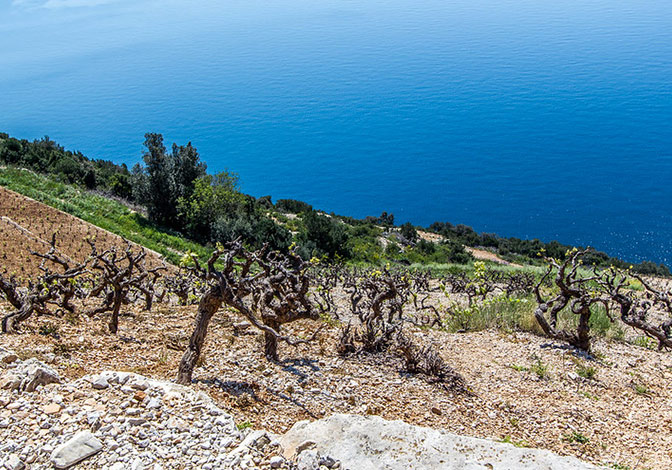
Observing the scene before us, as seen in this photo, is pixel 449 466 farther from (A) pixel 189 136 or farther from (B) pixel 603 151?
(A) pixel 189 136

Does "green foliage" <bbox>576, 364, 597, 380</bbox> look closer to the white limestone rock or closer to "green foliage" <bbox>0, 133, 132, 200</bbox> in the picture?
the white limestone rock

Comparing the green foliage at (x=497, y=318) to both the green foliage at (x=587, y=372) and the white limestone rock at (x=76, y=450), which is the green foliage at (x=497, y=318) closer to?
the green foliage at (x=587, y=372)

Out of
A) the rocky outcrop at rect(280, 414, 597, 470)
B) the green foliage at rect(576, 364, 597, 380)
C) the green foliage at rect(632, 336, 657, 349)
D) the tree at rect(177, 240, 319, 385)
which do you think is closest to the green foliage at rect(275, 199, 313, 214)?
the tree at rect(177, 240, 319, 385)

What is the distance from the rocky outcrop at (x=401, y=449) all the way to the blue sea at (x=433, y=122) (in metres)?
59.3

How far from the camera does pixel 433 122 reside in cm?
10888

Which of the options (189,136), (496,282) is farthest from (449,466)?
(189,136)

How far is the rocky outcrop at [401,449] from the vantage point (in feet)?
19.2

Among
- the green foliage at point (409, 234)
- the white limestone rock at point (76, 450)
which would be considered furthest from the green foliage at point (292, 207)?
the white limestone rock at point (76, 450)

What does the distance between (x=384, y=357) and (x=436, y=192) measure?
7450 cm

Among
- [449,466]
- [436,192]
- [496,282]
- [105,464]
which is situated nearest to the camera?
[105,464]

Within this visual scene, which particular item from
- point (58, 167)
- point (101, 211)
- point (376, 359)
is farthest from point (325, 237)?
point (376, 359)

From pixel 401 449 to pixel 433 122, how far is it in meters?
108

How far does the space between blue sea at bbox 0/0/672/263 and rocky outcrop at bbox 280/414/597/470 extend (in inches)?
2336

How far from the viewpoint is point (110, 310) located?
11.7 m
